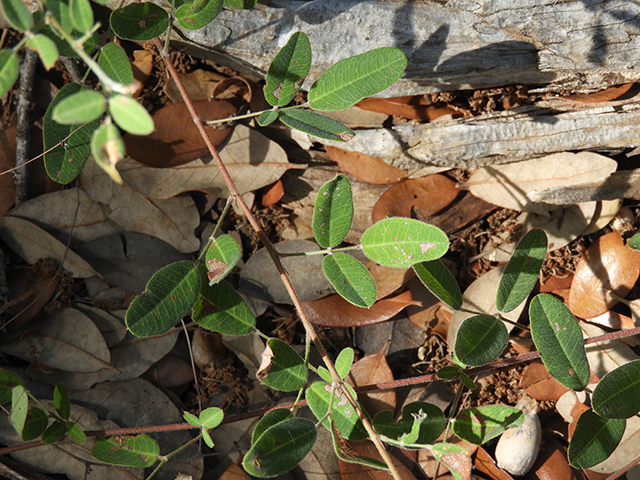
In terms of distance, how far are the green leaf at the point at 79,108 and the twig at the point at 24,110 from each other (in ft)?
5.46

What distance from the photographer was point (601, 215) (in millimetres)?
2100

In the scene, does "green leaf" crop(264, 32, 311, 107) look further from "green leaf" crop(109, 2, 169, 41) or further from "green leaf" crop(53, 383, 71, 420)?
"green leaf" crop(53, 383, 71, 420)

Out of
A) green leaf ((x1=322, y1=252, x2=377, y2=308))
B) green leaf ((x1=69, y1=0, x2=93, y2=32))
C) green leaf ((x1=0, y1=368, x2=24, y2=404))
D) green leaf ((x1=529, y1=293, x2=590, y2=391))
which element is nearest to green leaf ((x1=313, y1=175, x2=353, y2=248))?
green leaf ((x1=322, y1=252, x2=377, y2=308))

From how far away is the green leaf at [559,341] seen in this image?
1583mm

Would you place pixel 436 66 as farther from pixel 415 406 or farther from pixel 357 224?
pixel 415 406

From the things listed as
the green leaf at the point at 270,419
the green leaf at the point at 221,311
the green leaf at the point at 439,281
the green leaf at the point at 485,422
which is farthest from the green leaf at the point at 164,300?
the green leaf at the point at 485,422

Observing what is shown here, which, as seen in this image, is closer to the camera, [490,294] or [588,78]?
[588,78]

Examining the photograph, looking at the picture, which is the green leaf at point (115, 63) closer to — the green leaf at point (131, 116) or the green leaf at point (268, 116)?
the green leaf at point (268, 116)

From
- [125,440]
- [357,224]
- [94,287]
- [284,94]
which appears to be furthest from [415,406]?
[94,287]

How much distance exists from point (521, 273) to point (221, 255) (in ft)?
3.64

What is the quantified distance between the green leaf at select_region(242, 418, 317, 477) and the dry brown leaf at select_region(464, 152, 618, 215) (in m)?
1.32

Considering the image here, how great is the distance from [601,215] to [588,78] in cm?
61

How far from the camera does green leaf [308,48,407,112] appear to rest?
1476 mm

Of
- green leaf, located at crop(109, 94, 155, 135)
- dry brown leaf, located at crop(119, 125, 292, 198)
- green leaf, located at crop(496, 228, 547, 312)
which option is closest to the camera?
green leaf, located at crop(109, 94, 155, 135)
